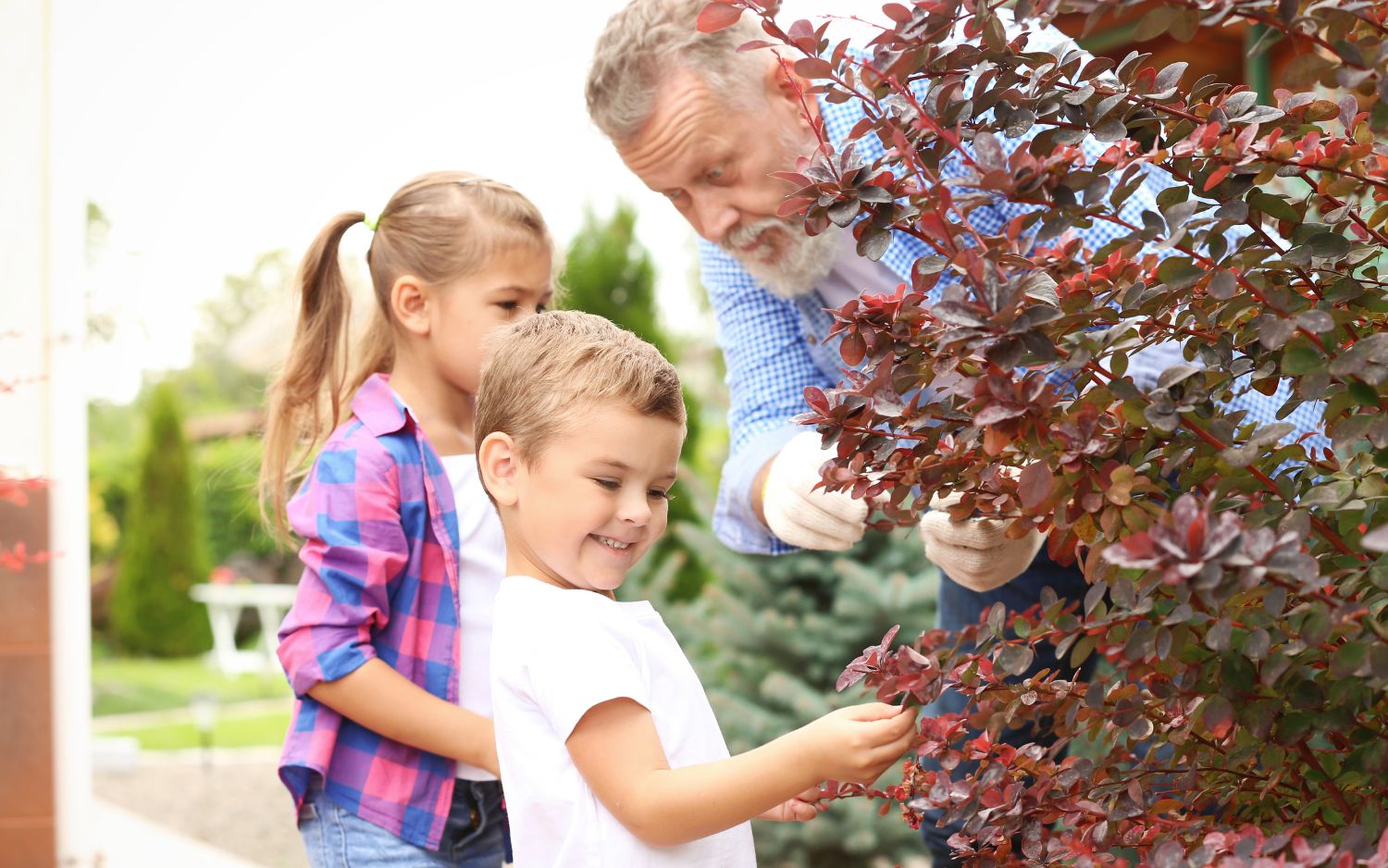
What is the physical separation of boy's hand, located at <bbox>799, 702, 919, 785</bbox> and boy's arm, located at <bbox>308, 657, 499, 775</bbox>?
0.72 meters

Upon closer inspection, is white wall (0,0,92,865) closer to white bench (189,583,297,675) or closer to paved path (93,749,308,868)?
paved path (93,749,308,868)

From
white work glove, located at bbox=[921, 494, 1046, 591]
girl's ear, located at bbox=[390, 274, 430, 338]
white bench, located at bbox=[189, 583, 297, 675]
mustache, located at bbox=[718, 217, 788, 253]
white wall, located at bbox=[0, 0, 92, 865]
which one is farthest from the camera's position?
white bench, located at bbox=[189, 583, 297, 675]

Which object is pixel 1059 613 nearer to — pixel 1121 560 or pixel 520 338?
pixel 1121 560

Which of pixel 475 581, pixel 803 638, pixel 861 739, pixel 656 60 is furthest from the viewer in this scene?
pixel 803 638

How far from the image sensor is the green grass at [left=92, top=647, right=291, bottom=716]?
37.3 ft

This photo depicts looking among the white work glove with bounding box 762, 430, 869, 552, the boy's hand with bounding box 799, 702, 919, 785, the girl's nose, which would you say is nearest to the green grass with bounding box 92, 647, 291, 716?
the white work glove with bounding box 762, 430, 869, 552

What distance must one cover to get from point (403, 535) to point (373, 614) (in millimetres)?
120

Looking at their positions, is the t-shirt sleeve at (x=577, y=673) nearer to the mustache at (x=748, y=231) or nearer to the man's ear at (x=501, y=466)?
the man's ear at (x=501, y=466)

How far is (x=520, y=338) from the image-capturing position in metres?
1.49

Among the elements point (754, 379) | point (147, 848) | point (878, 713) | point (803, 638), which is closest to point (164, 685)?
point (147, 848)

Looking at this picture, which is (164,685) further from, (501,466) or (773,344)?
(501,466)

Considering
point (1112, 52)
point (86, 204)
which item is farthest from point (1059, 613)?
point (1112, 52)

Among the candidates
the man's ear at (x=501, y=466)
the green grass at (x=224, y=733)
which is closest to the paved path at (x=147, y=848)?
the green grass at (x=224, y=733)

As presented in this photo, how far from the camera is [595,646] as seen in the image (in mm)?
1287
